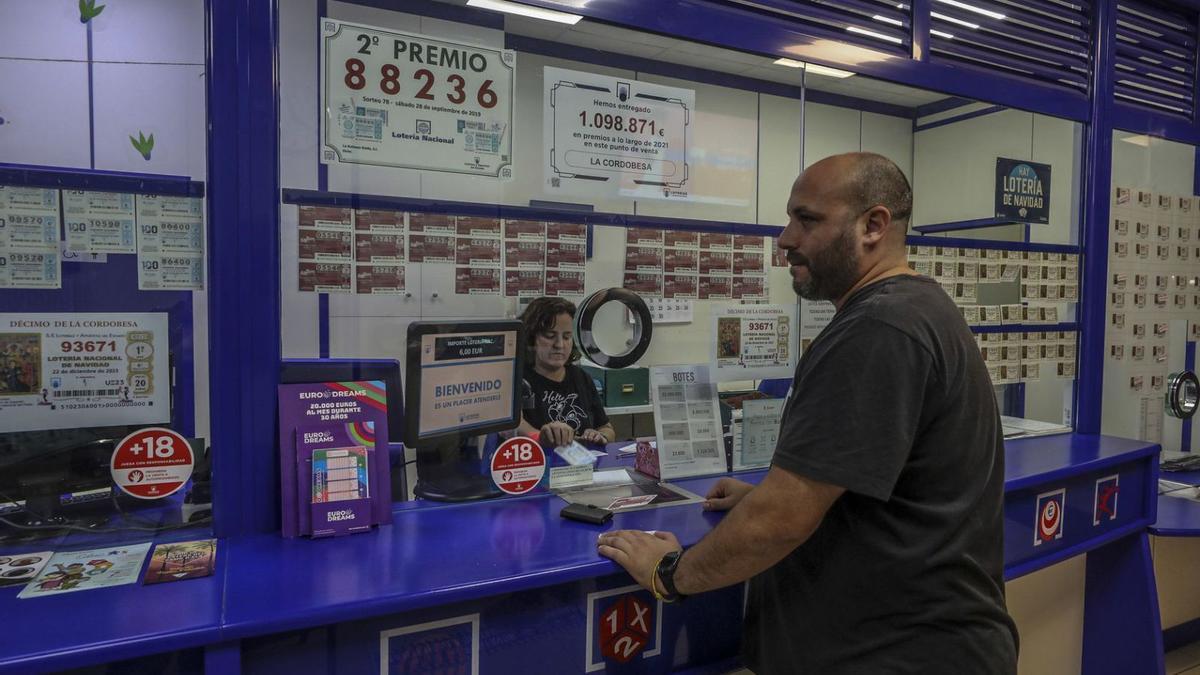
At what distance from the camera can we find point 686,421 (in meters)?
2.10

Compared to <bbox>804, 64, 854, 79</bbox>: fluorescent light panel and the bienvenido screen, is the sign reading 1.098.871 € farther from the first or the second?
<bbox>804, 64, 854, 79</bbox>: fluorescent light panel

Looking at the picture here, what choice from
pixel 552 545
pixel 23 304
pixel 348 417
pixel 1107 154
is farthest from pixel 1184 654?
pixel 23 304

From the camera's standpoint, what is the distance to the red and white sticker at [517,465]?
1.88 meters

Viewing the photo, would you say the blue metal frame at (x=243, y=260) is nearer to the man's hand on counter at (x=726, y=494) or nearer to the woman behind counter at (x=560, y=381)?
the woman behind counter at (x=560, y=381)

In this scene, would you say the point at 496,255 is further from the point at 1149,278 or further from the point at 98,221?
the point at 1149,278

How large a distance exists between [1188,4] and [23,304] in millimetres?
4318

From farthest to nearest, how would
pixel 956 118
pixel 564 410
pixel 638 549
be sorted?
pixel 956 118
pixel 564 410
pixel 638 549

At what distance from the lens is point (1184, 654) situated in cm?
332

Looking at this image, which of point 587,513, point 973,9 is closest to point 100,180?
point 587,513

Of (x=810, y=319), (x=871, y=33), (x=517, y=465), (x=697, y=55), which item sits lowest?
(x=517, y=465)

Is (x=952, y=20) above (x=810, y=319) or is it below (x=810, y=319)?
above

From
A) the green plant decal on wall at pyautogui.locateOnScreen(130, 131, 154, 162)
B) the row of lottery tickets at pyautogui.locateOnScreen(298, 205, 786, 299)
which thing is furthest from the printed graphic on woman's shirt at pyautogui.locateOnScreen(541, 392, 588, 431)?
the green plant decal on wall at pyautogui.locateOnScreen(130, 131, 154, 162)

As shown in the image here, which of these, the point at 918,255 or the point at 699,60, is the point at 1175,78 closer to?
the point at 918,255

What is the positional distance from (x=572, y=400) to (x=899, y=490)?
1330 mm
